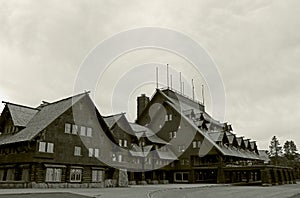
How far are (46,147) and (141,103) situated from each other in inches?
1361

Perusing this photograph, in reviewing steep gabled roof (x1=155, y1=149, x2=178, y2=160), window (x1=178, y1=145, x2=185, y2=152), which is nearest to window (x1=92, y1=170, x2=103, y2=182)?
steep gabled roof (x1=155, y1=149, x2=178, y2=160)

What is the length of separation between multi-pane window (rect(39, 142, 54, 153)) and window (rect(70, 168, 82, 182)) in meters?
4.03

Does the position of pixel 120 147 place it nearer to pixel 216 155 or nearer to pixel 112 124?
pixel 112 124

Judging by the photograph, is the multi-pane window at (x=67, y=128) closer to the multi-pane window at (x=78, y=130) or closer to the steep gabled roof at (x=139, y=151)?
the multi-pane window at (x=78, y=130)

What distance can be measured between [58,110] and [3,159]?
27.9ft

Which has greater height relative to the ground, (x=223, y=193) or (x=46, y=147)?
(x=46, y=147)

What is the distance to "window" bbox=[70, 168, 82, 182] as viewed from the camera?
40.6m

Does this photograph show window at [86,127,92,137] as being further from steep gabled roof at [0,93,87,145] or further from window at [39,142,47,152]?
window at [39,142,47,152]

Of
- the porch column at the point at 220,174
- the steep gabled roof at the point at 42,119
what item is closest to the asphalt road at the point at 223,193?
the steep gabled roof at the point at 42,119

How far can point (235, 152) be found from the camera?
61.4 m

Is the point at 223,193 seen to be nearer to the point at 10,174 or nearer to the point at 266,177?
the point at 266,177

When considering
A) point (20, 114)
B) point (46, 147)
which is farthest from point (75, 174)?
point (20, 114)

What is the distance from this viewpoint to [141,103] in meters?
70.9

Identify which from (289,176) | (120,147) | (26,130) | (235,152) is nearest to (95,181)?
(120,147)
